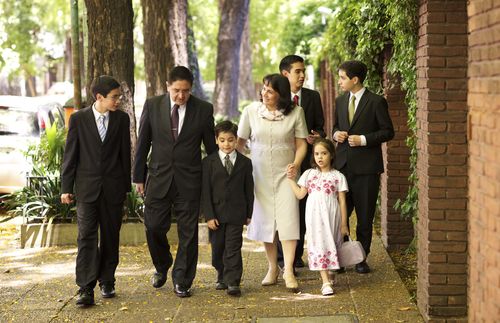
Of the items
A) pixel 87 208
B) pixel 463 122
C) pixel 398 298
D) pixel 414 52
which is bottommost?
pixel 398 298

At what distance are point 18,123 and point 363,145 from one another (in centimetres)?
845

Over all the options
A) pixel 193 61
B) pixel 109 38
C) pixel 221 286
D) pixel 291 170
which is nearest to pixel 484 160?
pixel 291 170

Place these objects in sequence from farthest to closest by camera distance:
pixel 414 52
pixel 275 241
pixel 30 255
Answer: pixel 30 255 → pixel 275 241 → pixel 414 52

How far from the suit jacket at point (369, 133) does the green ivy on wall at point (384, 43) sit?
25 centimetres

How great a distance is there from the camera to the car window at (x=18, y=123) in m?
16.7

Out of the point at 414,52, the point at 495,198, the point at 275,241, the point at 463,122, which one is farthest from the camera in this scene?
the point at 275,241

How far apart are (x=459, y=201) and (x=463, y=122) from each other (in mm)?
576

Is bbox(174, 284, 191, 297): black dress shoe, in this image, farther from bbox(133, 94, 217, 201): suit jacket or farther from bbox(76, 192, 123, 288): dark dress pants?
bbox(133, 94, 217, 201): suit jacket

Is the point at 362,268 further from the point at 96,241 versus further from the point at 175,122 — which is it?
the point at 96,241

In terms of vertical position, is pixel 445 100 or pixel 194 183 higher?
pixel 445 100

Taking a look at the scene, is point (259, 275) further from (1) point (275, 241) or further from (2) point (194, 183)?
(2) point (194, 183)

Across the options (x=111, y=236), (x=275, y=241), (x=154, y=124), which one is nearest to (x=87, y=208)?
(x=111, y=236)

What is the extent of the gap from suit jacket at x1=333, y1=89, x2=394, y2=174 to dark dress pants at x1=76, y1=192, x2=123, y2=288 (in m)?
2.30

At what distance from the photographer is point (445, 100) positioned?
24.8 ft
